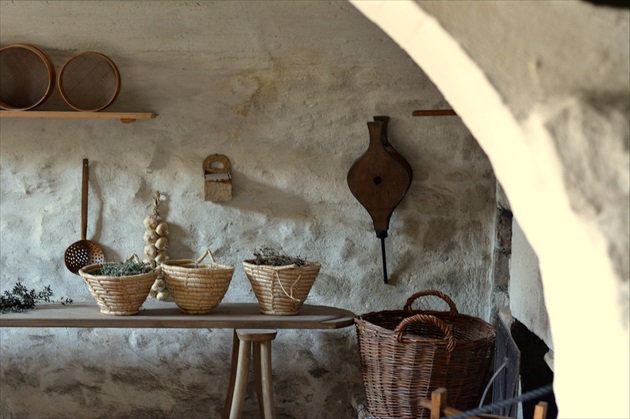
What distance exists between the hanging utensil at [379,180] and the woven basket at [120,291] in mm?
960

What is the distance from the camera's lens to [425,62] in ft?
4.33

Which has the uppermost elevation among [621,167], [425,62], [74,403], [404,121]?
[404,121]

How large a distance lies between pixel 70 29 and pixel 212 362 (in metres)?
→ 1.56

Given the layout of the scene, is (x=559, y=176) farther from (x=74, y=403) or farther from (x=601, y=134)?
(x=74, y=403)

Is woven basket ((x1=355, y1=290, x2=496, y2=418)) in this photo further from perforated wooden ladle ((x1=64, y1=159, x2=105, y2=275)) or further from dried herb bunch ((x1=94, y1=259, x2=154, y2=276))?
perforated wooden ladle ((x1=64, y1=159, x2=105, y2=275))

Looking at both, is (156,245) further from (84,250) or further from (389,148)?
(389,148)

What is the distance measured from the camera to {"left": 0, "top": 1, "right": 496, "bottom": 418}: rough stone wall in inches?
137

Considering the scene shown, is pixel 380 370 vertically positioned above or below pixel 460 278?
below

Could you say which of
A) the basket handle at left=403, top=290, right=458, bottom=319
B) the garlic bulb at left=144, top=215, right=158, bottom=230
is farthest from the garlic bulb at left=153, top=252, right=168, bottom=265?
the basket handle at left=403, top=290, right=458, bottom=319

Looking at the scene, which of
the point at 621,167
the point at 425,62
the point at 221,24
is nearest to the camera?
the point at 621,167

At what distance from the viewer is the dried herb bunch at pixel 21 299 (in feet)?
10.6

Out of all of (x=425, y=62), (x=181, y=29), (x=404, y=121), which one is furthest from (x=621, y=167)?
(x=181, y=29)

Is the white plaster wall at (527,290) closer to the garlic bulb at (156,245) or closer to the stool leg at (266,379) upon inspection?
the stool leg at (266,379)

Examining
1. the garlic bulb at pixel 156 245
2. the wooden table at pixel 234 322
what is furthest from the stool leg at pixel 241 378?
the garlic bulb at pixel 156 245
